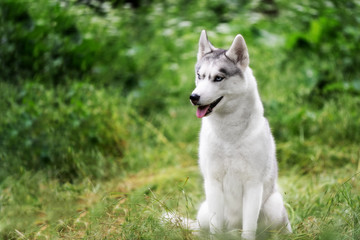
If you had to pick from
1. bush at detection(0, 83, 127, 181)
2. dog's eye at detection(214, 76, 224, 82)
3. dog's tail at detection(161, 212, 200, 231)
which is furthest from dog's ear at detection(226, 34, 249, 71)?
bush at detection(0, 83, 127, 181)

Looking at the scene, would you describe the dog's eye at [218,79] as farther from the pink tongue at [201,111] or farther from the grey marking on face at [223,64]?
the pink tongue at [201,111]

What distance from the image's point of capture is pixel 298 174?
523cm

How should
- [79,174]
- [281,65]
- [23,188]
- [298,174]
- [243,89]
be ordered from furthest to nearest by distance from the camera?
[281,65] < [298,174] < [79,174] < [23,188] < [243,89]

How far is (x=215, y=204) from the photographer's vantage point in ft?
10.5

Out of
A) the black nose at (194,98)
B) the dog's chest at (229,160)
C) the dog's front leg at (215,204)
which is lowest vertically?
the dog's front leg at (215,204)

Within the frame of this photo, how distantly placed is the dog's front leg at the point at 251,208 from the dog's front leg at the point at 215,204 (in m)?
0.18

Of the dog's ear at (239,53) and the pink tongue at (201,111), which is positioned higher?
the dog's ear at (239,53)

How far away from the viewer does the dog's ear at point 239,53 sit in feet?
10.2

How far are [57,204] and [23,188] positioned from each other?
0.66 meters

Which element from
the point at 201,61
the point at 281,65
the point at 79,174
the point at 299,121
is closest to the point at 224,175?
the point at 201,61

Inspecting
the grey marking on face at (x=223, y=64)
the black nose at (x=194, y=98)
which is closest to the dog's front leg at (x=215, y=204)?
the black nose at (x=194, y=98)

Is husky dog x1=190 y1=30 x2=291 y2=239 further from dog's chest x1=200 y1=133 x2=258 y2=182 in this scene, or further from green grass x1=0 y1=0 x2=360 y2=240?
green grass x1=0 y1=0 x2=360 y2=240

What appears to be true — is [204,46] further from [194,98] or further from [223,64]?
[194,98]

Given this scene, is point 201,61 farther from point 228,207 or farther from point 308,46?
point 308,46
